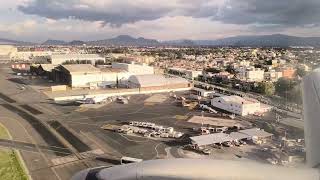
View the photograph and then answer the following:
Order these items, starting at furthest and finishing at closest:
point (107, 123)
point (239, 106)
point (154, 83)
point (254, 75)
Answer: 1. point (254, 75)
2. point (154, 83)
3. point (239, 106)
4. point (107, 123)

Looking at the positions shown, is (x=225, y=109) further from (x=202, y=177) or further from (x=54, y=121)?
(x=202, y=177)

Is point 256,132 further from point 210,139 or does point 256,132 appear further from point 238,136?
point 210,139

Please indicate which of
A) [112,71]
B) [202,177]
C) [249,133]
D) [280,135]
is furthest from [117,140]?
[112,71]

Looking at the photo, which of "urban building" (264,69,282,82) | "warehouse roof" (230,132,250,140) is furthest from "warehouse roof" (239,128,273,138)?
"urban building" (264,69,282,82)

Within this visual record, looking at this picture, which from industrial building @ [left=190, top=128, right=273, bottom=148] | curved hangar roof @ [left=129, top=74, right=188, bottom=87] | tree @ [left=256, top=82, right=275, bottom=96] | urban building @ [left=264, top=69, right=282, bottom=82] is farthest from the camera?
urban building @ [left=264, top=69, right=282, bottom=82]

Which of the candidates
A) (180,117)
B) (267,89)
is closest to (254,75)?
(267,89)

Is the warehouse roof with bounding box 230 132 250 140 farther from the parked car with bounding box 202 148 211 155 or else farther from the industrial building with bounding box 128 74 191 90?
the industrial building with bounding box 128 74 191 90

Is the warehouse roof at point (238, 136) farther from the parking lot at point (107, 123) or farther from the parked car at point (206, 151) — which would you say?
the parked car at point (206, 151)
